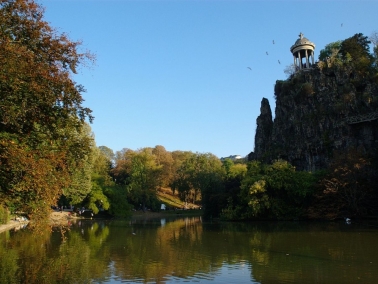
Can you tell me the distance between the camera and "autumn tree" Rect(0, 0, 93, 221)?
9838 mm

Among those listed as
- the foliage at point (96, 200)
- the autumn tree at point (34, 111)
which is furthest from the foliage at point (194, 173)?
the autumn tree at point (34, 111)

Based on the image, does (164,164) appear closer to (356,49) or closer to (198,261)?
(356,49)

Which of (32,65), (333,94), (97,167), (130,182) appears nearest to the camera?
(32,65)

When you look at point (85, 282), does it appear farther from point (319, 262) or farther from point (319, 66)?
point (319, 66)

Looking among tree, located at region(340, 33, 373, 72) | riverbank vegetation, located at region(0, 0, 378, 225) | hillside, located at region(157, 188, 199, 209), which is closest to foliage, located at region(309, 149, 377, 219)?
riverbank vegetation, located at region(0, 0, 378, 225)

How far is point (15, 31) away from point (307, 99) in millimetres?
50754

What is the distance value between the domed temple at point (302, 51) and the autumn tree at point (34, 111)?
58095 millimetres

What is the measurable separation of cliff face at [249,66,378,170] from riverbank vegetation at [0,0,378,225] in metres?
6.08

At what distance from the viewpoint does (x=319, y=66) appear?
56344mm

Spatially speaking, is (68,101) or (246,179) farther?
(246,179)

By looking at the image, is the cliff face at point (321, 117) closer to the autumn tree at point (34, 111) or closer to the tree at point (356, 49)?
the tree at point (356, 49)

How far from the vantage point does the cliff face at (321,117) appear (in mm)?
49494

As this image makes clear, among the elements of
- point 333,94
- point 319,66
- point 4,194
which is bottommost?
point 4,194

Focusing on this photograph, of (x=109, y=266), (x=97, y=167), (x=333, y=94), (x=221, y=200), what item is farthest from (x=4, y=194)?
(x=97, y=167)
